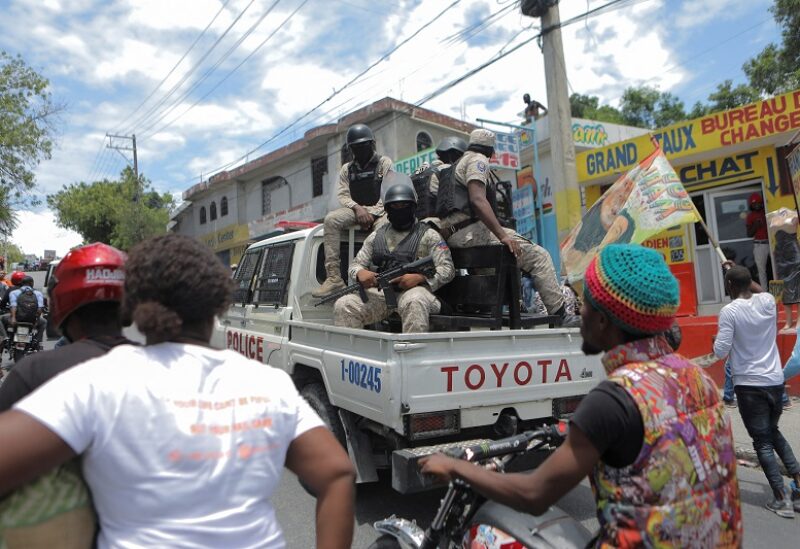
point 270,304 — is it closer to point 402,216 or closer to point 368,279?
point 368,279

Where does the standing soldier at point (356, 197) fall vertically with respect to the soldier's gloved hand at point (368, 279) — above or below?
above

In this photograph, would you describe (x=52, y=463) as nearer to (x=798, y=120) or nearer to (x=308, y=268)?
(x=308, y=268)

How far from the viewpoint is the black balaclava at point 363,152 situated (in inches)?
224

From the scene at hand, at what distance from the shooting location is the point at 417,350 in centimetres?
349

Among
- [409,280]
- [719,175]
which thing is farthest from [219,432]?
[719,175]

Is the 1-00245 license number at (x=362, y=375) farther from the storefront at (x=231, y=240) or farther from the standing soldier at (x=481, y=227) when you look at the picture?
the storefront at (x=231, y=240)

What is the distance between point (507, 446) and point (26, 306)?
10020mm

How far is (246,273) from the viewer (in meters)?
6.15

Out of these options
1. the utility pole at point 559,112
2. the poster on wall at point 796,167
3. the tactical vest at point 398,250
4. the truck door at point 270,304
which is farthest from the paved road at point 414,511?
the utility pole at point 559,112

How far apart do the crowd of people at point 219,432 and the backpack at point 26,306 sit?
31.1 ft

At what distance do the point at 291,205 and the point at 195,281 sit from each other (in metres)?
23.5

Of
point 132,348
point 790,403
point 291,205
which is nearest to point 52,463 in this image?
point 132,348

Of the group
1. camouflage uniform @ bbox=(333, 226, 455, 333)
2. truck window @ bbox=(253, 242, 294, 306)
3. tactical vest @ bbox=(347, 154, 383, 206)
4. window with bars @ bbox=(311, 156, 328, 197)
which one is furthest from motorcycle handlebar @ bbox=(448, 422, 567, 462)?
window with bars @ bbox=(311, 156, 328, 197)

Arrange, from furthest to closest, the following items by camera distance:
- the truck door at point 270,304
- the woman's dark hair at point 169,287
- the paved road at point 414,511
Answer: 1. the truck door at point 270,304
2. the paved road at point 414,511
3. the woman's dark hair at point 169,287
